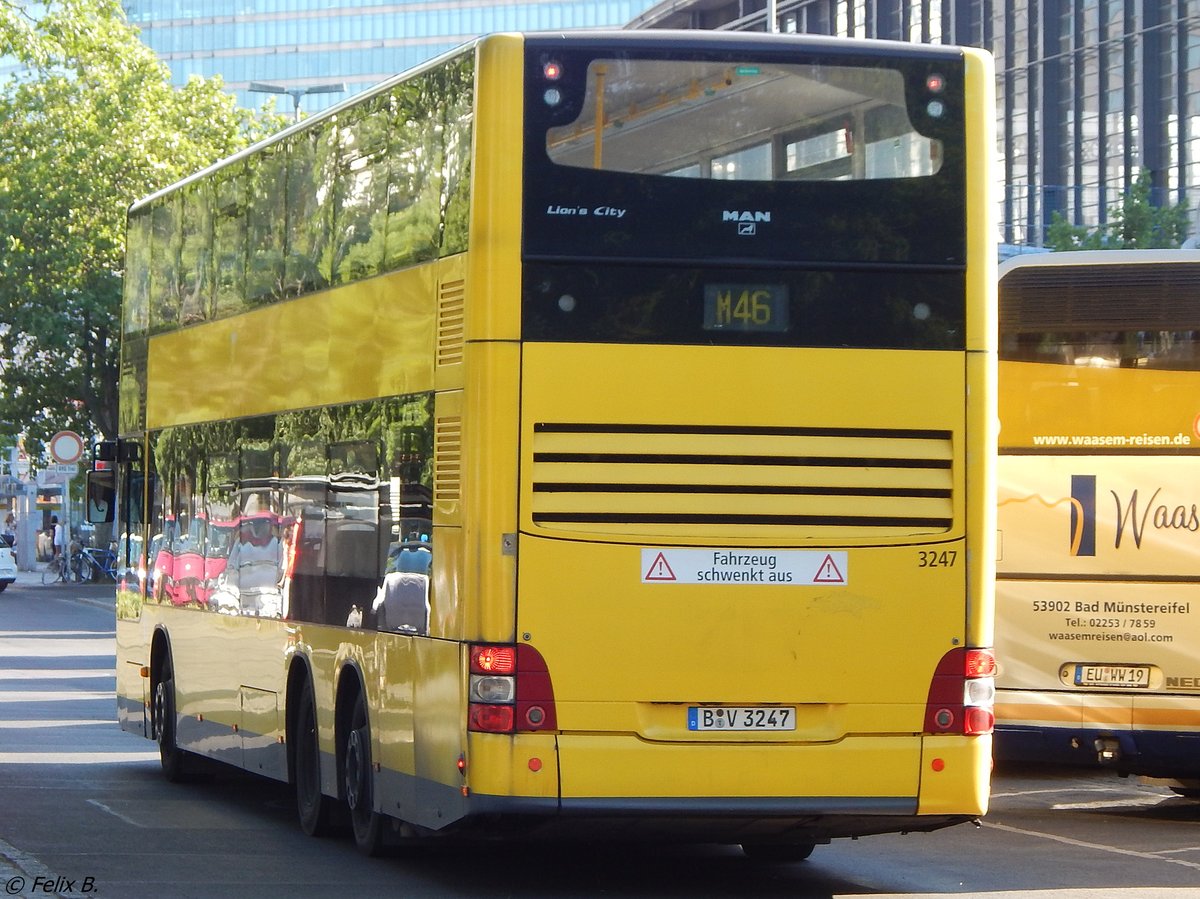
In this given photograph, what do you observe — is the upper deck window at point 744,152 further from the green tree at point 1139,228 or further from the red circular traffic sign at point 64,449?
the green tree at point 1139,228

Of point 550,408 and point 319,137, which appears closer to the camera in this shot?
point 550,408

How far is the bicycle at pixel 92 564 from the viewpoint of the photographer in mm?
62219

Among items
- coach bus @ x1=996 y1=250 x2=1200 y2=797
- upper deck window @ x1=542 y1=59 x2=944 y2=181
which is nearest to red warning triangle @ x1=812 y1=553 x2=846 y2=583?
upper deck window @ x1=542 y1=59 x2=944 y2=181

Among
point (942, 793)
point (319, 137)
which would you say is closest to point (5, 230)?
point (319, 137)

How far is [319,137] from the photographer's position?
12.6 metres

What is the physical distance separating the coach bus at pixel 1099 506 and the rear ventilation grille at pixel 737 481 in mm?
4715

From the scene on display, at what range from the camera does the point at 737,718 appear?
9867mm

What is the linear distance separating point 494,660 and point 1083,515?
235 inches

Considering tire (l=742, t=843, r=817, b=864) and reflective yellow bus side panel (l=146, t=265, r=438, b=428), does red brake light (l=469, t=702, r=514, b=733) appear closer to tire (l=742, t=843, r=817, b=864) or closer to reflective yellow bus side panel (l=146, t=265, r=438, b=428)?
reflective yellow bus side panel (l=146, t=265, r=438, b=428)

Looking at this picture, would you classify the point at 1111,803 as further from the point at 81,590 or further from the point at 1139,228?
the point at 81,590

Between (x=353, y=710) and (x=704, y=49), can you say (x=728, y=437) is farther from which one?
(x=353, y=710)

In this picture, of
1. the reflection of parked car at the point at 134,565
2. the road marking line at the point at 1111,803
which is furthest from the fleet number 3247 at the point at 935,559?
the reflection of parked car at the point at 134,565

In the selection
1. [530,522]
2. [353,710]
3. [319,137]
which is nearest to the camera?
[530,522]

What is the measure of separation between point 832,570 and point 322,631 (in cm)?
326
